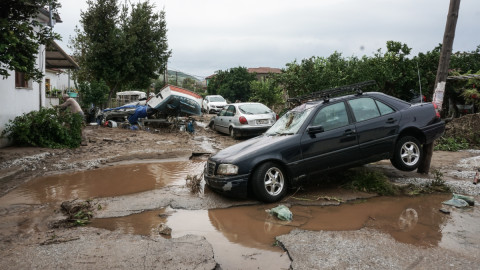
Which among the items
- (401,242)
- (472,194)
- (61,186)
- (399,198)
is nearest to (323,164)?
(399,198)

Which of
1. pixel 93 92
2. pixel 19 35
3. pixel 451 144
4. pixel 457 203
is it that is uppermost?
pixel 19 35

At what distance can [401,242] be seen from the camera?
3928 mm

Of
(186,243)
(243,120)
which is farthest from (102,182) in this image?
(243,120)

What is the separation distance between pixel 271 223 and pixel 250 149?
4.75ft

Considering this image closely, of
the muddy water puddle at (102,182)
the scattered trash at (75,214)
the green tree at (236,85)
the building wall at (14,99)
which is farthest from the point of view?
the green tree at (236,85)

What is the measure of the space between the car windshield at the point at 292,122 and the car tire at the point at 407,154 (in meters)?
1.78

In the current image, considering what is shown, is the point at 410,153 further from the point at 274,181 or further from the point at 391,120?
the point at 274,181

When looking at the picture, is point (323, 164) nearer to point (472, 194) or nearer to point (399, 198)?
point (399, 198)

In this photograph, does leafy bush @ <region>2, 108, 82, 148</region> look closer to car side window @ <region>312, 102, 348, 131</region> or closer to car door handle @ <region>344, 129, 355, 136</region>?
car side window @ <region>312, 102, 348, 131</region>

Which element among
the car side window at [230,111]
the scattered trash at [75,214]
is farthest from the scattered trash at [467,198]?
the car side window at [230,111]

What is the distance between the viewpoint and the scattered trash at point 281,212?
15.8 feet

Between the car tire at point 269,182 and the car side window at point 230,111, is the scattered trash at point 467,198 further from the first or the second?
the car side window at point 230,111

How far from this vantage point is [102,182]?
7484 millimetres

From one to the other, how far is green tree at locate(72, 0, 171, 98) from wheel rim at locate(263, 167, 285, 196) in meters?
16.8
